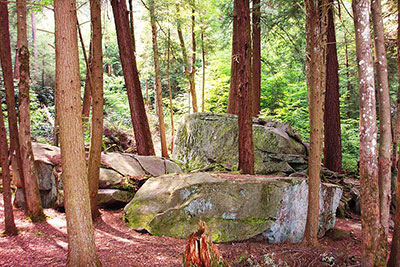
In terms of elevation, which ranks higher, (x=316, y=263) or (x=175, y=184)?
(x=175, y=184)

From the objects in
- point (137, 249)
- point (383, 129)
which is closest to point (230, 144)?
point (137, 249)

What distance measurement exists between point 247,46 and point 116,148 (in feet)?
26.0

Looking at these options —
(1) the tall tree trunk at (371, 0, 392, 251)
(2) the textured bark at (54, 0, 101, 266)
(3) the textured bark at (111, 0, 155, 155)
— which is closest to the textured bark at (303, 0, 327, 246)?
(1) the tall tree trunk at (371, 0, 392, 251)

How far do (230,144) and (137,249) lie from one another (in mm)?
6226

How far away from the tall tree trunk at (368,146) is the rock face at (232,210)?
196 centimetres

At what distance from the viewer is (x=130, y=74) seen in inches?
378

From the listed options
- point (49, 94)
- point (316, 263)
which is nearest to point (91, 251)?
point (316, 263)

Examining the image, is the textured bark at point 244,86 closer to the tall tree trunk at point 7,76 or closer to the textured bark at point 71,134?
the textured bark at point 71,134

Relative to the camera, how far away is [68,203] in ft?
11.6

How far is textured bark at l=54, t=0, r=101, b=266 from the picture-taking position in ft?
11.3

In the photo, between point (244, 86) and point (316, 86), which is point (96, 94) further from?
point (316, 86)

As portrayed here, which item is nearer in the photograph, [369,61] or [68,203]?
[68,203]

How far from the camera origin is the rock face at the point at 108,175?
23.4 ft

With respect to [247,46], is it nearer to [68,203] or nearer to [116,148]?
[68,203]
